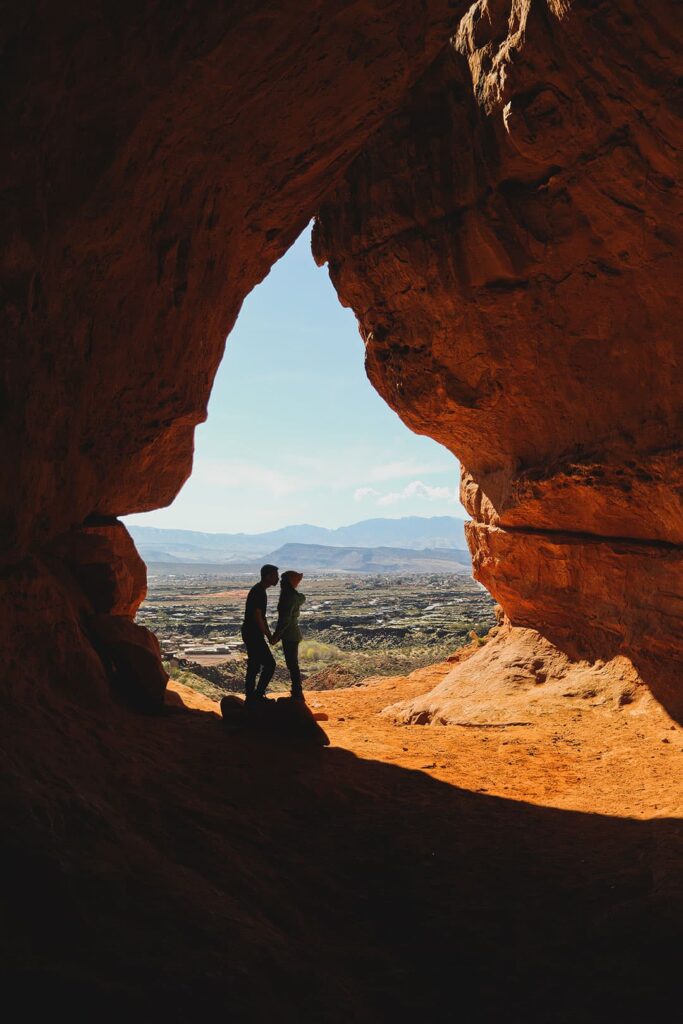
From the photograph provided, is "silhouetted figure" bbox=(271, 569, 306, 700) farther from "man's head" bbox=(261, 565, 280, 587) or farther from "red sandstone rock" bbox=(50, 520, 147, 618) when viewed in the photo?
"red sandstone rock" bbox=(50, 520, 147, 618)

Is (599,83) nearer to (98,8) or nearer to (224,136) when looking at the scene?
(224,136)

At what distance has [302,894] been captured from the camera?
4.71 metres

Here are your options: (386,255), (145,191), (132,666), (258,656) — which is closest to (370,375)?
(386,255)

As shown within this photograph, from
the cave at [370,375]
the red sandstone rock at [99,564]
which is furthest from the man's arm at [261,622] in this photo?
the red sandstone rock at [99,564]

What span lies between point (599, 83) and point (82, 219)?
684cm

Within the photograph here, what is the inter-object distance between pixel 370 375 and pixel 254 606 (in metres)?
8.01

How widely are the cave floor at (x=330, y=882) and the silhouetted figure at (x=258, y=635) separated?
31.4 inches

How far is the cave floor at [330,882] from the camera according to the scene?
2967 mm

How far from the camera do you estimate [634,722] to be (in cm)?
1055

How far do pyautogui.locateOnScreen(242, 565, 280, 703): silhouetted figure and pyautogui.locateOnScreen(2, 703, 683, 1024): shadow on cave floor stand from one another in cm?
184

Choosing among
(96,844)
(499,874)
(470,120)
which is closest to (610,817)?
(499,874)

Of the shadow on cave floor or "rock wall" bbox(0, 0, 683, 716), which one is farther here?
"rock wall" bbox(0, 0, 683, 716)

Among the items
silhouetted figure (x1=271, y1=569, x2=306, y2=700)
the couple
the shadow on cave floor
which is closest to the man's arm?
the couple

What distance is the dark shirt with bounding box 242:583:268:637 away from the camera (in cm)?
894
